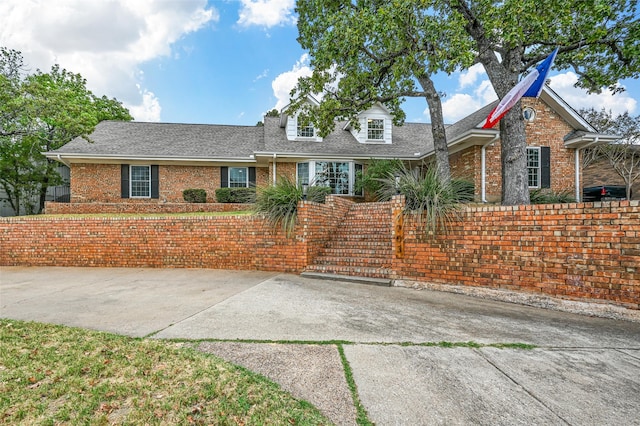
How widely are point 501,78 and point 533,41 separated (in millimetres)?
1170

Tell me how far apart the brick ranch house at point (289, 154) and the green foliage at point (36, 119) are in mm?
1907

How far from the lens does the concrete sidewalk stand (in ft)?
6.73

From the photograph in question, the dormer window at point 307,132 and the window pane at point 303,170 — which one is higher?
the dormer window at point 307,132

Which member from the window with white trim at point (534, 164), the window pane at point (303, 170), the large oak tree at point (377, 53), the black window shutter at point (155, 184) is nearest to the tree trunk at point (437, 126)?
the large oak tree at point (377, 53)

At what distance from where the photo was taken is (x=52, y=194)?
18.9 metres

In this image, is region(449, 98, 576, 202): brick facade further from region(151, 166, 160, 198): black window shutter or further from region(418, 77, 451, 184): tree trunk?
region(151, 166, 160, 198): black window shutter

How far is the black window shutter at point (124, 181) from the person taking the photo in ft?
47.7

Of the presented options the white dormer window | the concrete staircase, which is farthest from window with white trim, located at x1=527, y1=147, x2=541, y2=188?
the concrete staircase

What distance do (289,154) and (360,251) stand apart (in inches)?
320

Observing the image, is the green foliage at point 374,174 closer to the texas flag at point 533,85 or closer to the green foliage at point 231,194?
the green foliage at point 231,194

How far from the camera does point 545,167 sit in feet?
40.5

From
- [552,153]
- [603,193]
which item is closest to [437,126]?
[552,153]

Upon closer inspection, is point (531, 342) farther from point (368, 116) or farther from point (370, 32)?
point (368, 116)

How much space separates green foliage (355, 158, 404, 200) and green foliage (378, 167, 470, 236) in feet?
22.4
